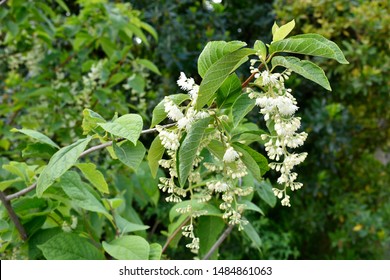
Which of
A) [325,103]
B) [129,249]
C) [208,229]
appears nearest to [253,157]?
[129,249]

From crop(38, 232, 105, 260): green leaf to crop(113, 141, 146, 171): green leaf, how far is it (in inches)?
9.0

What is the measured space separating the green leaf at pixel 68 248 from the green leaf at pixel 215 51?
1.29 ft

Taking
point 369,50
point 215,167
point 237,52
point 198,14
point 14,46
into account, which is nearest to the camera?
point 237,52

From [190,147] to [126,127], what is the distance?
0.11m

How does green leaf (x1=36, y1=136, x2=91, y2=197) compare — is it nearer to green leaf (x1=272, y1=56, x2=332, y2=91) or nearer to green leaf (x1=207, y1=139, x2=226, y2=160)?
green leaf (x1=207, y1=139, x2=226, y2=160)

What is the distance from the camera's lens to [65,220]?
1.03 meters

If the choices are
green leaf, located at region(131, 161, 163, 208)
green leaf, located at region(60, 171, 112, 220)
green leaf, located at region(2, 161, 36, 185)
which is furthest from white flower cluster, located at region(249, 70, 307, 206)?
green leaf, located at region(131, 161, 163, 208)

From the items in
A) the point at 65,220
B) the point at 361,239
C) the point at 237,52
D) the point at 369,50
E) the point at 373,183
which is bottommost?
the point at 361,239

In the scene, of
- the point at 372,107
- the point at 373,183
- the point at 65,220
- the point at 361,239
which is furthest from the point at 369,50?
the point at 65,220

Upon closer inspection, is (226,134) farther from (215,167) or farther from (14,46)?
(14,46)

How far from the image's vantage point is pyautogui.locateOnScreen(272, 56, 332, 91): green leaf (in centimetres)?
65

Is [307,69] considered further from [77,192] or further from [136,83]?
[136,83]

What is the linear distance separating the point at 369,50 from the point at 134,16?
1137 millimetres

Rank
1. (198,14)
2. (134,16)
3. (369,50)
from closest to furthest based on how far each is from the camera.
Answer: (134,16), (369,50), (198,14)
